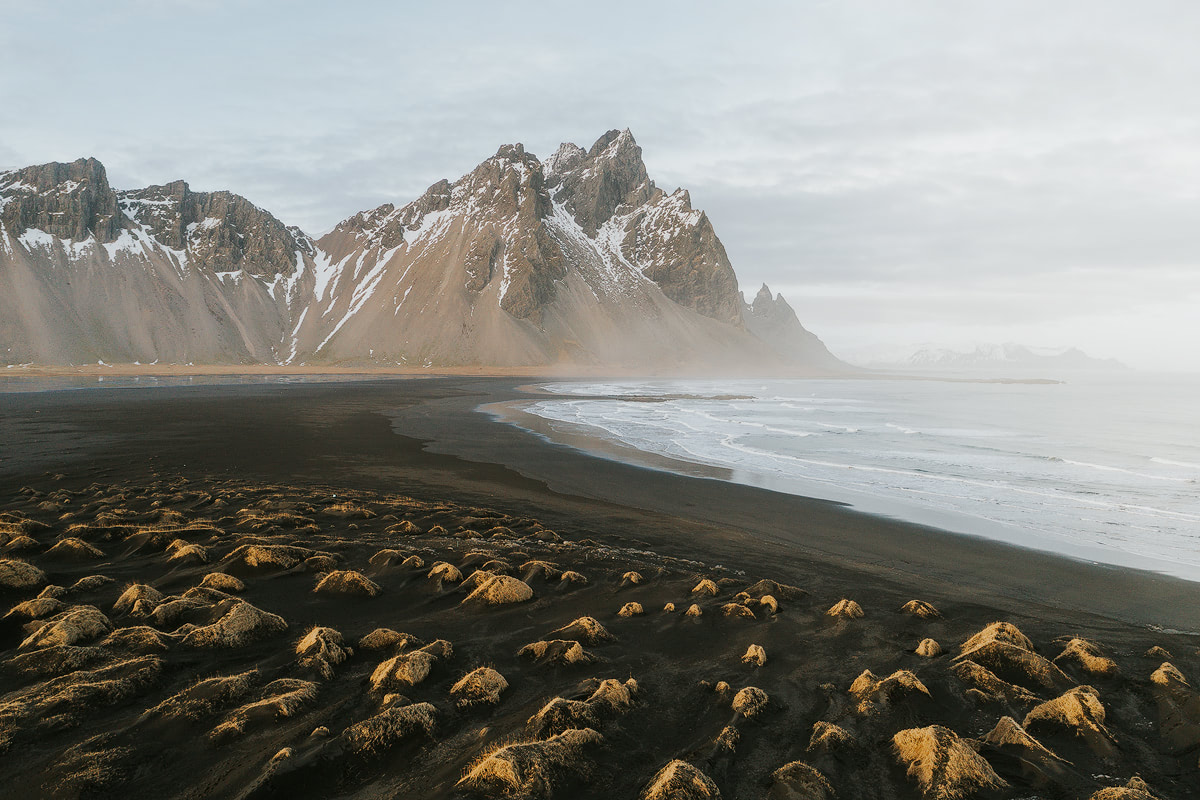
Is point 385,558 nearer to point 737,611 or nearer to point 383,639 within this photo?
point 383,639

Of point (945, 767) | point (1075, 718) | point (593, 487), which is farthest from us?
point (593, 487)

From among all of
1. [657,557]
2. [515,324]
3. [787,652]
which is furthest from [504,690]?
[515,324]

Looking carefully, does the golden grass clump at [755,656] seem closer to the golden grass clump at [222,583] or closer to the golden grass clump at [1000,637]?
the golden grass clump at [1000,637]

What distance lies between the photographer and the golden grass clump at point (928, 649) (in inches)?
226

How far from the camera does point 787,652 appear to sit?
18.9 feet

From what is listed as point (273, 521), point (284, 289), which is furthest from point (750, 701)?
point (284, 289)

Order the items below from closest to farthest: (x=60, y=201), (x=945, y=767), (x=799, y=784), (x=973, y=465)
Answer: (x=799, y=784) < (x=945, y=767) < (x=973, y=465) < (x=60, y=201)

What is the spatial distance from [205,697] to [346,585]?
2.49 meters

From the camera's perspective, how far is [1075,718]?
4.30 m

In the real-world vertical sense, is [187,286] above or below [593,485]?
above

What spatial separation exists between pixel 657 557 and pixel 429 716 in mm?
5794

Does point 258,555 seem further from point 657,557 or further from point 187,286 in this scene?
point 187,286

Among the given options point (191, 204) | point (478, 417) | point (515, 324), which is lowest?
point (478, 417)

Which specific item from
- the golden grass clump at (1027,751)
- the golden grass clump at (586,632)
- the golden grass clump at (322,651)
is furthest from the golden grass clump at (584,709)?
the golden grass clump at (1027,751)
